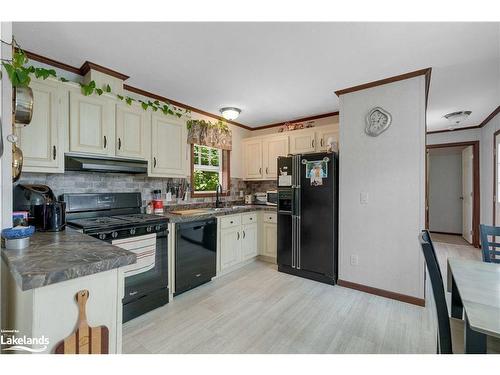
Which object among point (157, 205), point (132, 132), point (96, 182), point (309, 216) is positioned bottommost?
point (309, 216)

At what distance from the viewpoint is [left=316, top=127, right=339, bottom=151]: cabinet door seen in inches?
135

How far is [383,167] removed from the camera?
2666 millimetres

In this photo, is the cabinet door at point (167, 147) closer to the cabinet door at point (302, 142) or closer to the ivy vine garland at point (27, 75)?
the ivy vine garland at point (27, 75)

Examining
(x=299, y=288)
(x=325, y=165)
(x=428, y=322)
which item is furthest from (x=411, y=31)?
(x=299, y=288)

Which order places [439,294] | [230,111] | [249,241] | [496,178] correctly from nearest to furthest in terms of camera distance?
1. [439,294]
2. [230,111]
3. [249,241]
4. [496,178]

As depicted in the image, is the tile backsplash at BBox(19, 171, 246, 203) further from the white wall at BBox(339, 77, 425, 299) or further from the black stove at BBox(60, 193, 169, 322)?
the white wall at BBox(339, 77, 425, 299)

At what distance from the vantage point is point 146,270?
225 centimetres

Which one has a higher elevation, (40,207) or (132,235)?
(40,207)

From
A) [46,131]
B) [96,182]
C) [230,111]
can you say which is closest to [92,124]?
[46,131]

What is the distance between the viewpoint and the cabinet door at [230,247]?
3.21 meters

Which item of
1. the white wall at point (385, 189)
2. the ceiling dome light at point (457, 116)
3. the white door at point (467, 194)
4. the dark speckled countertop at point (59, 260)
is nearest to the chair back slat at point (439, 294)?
the dark speckled countertop at point (59, 260)

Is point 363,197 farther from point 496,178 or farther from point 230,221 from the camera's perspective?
point 496,178

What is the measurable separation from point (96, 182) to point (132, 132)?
66 centimetres

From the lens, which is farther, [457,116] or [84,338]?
[457,116]
